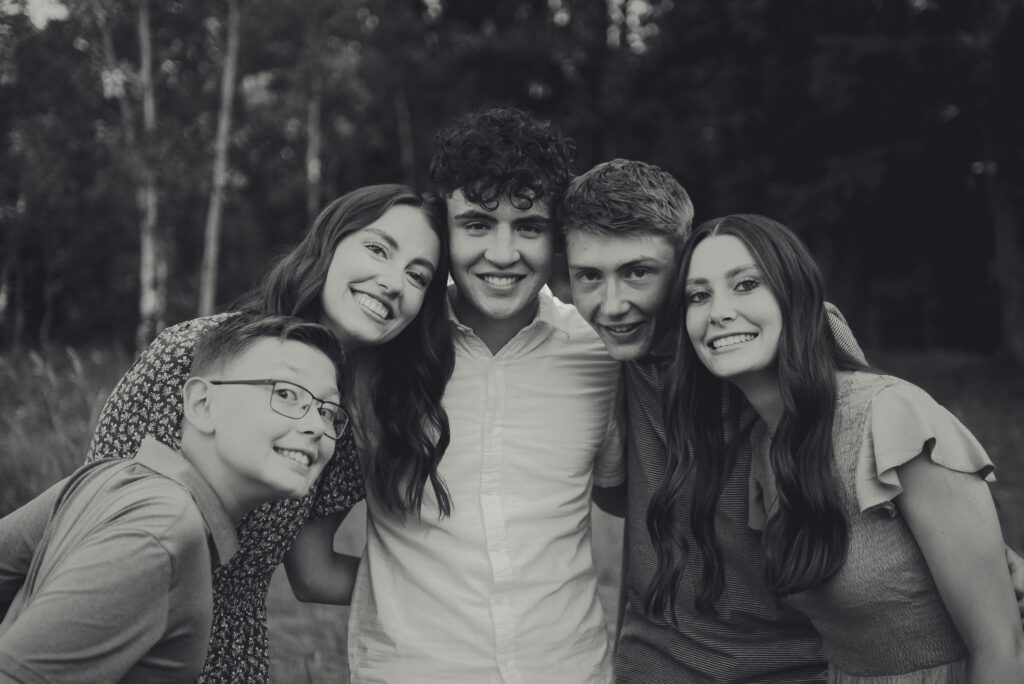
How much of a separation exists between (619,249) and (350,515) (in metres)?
3.52

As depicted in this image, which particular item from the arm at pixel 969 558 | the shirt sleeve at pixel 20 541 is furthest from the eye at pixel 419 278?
the arm at pixel 969 558

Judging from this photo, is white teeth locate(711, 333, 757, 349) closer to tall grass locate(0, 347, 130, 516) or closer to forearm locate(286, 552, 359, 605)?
forearm locate(286, 552, 359, 605)

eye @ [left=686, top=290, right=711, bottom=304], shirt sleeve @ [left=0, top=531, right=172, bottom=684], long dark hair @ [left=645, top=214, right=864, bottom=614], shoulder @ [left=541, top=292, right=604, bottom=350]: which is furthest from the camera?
shoulder @ [left=541, top=292, right=604, bottom=350]

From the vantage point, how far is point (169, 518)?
1.55 m

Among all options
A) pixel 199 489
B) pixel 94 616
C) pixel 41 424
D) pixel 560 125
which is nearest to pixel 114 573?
pixel 94 616

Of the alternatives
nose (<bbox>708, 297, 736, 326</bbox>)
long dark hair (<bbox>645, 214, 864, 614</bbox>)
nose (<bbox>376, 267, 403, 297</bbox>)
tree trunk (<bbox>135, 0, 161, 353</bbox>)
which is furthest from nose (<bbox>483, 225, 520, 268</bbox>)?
tree trunk (<bbox>135, 0, 161, 353</bbox>)

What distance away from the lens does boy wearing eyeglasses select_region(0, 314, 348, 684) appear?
1.42m

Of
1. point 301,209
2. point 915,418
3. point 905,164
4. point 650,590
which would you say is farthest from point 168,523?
point 301,209

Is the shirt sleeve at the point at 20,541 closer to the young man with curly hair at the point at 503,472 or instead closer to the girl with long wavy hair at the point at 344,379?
the girl with long wavy hair at the point at 344,379

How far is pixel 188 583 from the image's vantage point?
61.9 inches

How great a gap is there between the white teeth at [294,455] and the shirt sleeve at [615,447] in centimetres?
114

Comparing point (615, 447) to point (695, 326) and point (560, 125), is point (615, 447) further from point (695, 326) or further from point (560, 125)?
point (560, 125)

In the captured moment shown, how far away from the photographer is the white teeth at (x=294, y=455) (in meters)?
1.88

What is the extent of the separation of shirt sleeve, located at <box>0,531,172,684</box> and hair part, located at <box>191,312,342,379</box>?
571 mm
